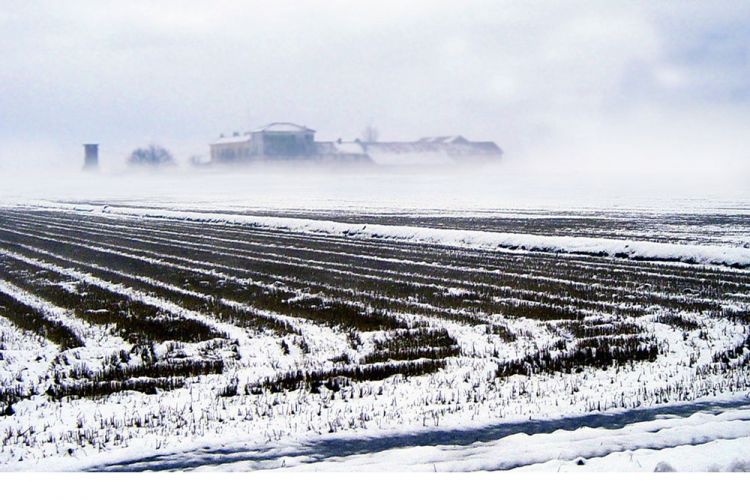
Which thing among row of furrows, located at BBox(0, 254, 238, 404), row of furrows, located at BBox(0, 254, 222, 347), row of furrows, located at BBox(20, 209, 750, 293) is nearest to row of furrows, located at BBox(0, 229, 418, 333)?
row of furrows, located at BBox(0, 254, 222, 347)

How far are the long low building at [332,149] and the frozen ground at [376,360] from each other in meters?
2.18

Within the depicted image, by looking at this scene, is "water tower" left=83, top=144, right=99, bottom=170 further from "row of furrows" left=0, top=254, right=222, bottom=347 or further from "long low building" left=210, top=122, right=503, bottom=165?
"long low building" left=210, top=122, right=503, bottom=165

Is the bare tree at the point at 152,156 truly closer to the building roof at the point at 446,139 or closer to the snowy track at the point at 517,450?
the building roof at the point at 446,139

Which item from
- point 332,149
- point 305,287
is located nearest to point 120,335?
point 305,287

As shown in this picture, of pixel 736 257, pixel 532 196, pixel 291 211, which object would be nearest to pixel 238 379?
pixel 736 257

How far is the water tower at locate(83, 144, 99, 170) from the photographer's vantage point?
45.3 ft

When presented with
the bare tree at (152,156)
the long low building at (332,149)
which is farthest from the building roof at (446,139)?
the bare tree at (152,156)

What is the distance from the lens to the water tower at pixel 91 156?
13.8 meters

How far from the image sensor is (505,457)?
20.2ft

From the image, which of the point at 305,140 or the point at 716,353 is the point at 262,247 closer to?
the point at 305,140

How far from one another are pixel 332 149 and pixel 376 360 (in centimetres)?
1009

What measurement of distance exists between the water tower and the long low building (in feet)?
8.36

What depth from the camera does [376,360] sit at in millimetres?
9336

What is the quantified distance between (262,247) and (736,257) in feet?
42.8
